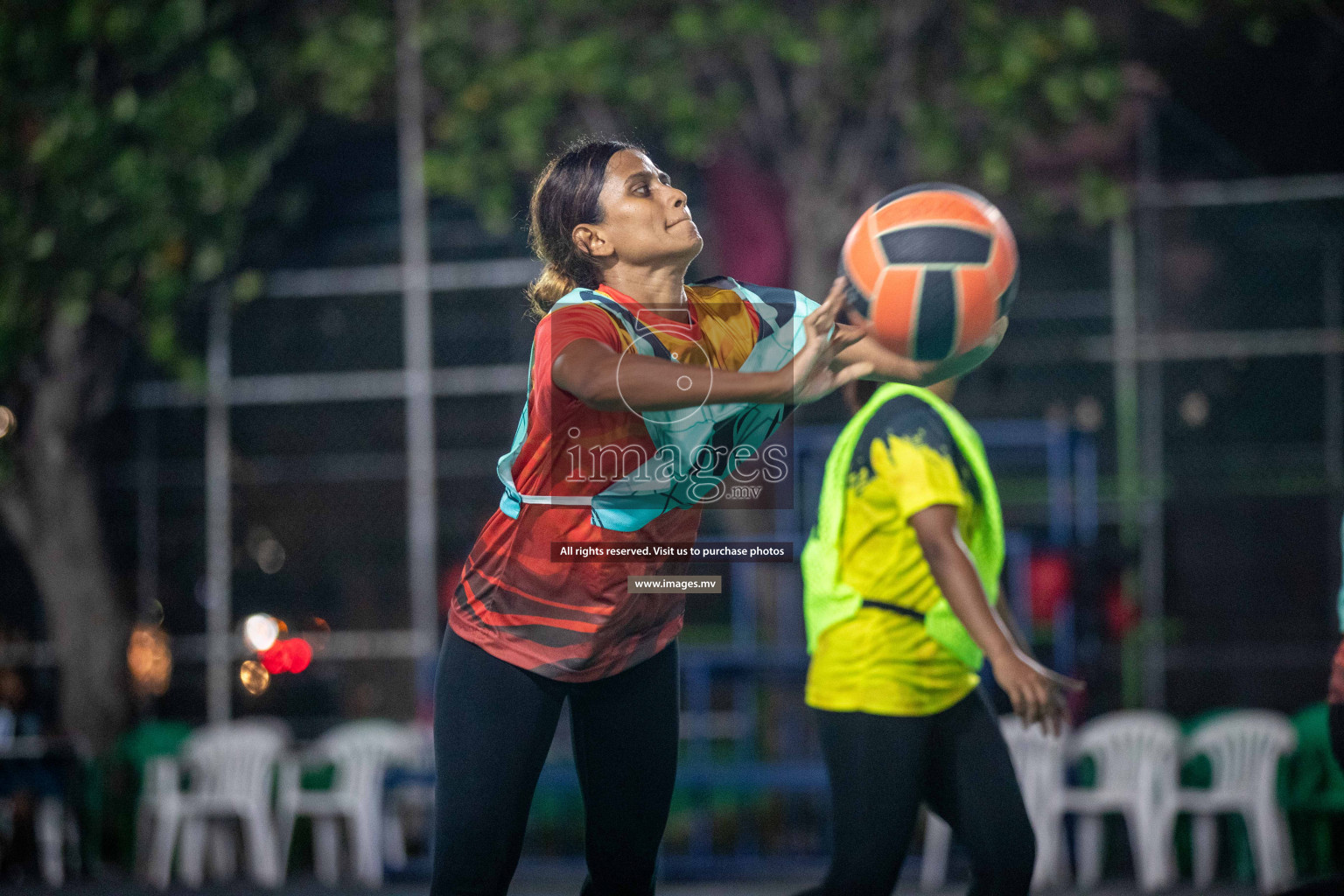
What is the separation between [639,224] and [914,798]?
5.05 ft

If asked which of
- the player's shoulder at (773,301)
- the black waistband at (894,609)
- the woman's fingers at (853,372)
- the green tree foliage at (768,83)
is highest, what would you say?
the green tree foliage at (768,83)

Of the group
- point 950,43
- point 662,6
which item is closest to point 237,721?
point 662,6

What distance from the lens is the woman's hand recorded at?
2.72 metres

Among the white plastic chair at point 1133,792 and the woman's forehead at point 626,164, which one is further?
the white plastic chair at point 1133,792

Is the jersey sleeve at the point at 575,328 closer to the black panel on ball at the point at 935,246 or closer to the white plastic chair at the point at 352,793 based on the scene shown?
the black panel on ball at the point at 935,246

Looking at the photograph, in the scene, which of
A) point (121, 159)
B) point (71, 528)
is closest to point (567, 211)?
point (121, 159)

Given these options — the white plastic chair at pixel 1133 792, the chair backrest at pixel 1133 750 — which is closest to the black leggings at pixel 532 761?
the white plastic chair at pixel 1133 792

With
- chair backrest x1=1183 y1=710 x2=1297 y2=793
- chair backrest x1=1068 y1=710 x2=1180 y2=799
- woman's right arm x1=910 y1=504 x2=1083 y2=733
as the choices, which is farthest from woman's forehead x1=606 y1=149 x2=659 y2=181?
chair backrest x1=1183 y1=710 x2=1297 y2=793

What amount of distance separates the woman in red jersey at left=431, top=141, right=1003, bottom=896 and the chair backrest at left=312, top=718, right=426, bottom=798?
533 cm

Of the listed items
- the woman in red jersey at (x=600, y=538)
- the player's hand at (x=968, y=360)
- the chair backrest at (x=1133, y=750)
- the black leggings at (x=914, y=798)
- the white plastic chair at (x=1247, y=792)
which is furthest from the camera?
the chair backrest at (x=1133, y=750)

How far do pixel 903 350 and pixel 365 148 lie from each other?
8194 mm

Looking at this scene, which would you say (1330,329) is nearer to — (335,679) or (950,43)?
(950,43)

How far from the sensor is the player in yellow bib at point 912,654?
11.1ft

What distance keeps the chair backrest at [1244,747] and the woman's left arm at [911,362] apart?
4.62 metres
